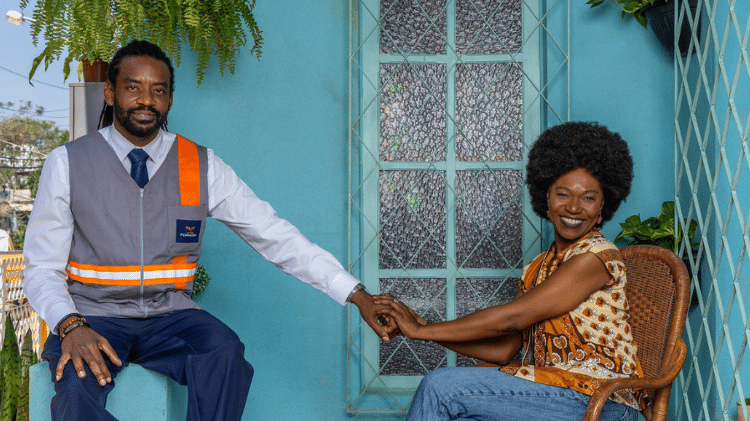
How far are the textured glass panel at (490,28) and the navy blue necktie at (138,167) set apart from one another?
155cm

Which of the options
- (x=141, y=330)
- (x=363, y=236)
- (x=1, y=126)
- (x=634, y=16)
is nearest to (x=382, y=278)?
(x=363, y=236)

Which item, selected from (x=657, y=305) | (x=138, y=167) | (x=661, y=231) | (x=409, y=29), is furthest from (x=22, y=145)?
(x=657, y=305)

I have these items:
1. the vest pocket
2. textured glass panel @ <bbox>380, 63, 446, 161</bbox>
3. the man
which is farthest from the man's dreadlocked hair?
textured glass panel @ <bbox>380, 63, 446, 161</bbox>

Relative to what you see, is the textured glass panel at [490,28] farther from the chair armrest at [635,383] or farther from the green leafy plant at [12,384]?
the green leafy plant at [12,384]

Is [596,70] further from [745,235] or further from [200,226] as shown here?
[200,226]

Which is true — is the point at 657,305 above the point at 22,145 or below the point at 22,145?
below

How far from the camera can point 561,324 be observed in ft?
5.66

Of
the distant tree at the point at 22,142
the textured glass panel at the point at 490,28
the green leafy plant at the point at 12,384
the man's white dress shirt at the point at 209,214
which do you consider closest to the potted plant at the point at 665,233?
the textured glass panel at the point at 490,28

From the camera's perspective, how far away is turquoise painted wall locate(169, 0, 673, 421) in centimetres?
285

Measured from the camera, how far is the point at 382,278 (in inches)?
113

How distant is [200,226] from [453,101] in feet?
4.42

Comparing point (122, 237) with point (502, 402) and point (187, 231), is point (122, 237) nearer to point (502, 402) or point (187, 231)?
point (187, 231)

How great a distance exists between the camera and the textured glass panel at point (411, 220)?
9.36ft

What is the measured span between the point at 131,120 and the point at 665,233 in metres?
2.04
